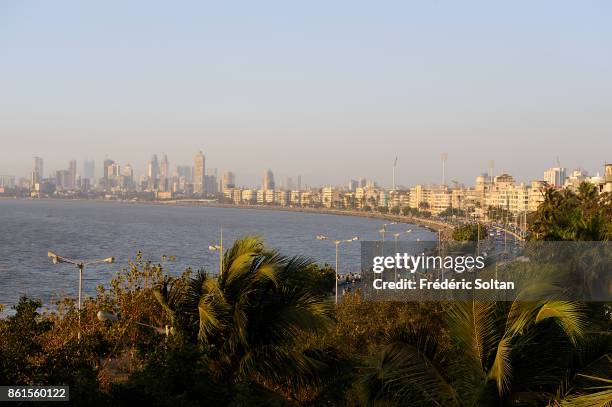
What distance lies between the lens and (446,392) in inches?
213

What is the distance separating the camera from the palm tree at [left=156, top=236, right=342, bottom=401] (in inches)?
266

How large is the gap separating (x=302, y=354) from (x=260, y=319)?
495 millimetres

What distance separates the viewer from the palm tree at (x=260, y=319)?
22.1ft

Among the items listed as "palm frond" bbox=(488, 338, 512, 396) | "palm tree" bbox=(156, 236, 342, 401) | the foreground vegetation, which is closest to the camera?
"palm frond" bbox=(488, 338, 512, 396)

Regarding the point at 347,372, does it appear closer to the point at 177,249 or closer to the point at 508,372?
the point at 508,372

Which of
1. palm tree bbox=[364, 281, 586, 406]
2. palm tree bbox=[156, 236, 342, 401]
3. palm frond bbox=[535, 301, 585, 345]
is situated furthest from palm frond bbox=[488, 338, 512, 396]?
palm tree bbox=[156, 236, 342, 401]

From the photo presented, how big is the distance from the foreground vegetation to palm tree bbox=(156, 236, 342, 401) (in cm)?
1

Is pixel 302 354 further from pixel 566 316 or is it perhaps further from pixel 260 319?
pixel 566 316

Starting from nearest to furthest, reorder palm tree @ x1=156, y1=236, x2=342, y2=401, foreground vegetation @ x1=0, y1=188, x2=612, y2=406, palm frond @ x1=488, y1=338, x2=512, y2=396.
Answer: palm frond @ x1=488, y1=338, x2=512, y2=396 < foreground vegetation @ x1=0, y1=188, x2=612, y2=406 < palm tree @ x1=156, y1=236, x2=342, y2=401

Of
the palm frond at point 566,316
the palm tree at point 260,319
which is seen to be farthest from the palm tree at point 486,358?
the palm tree at point 260,319

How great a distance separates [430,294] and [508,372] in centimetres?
867

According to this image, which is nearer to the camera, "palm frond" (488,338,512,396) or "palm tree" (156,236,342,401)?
"palm frond" (488,338,512,396)

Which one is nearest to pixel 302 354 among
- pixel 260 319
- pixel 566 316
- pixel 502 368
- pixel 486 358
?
pixel 260 319

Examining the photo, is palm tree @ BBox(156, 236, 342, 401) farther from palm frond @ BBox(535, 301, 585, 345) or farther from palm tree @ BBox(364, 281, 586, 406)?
palm frond @ BBox(535, 301, 585, 345)
